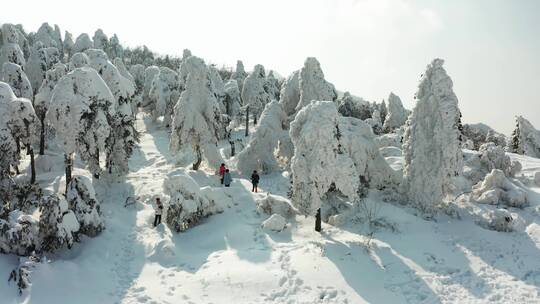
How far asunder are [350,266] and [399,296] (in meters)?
2.21

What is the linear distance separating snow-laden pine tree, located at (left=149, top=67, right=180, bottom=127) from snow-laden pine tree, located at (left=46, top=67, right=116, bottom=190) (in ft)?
89.1

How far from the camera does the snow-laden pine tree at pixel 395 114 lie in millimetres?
50969

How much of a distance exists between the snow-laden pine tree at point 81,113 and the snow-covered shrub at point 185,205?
178 inches

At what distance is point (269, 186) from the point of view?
2677cm

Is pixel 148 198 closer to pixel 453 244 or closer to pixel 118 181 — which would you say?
pixel 118 181

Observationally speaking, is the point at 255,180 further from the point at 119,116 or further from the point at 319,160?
the point at 119,116

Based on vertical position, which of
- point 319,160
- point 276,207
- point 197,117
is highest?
point 197,117

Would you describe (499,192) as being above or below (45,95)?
A: below

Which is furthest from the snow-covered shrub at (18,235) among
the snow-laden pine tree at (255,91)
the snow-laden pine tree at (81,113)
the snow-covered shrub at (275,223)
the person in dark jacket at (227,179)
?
the snow-laden pine tree at (255,91)

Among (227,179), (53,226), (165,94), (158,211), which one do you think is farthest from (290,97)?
(165,94)

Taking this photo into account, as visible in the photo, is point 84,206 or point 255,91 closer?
point 84,206

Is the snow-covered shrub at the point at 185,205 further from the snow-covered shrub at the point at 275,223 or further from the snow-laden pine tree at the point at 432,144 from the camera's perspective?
the snow-laden pine tree at the point at 432,144

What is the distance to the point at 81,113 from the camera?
21891mm

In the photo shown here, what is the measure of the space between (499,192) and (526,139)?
80.3 ft
